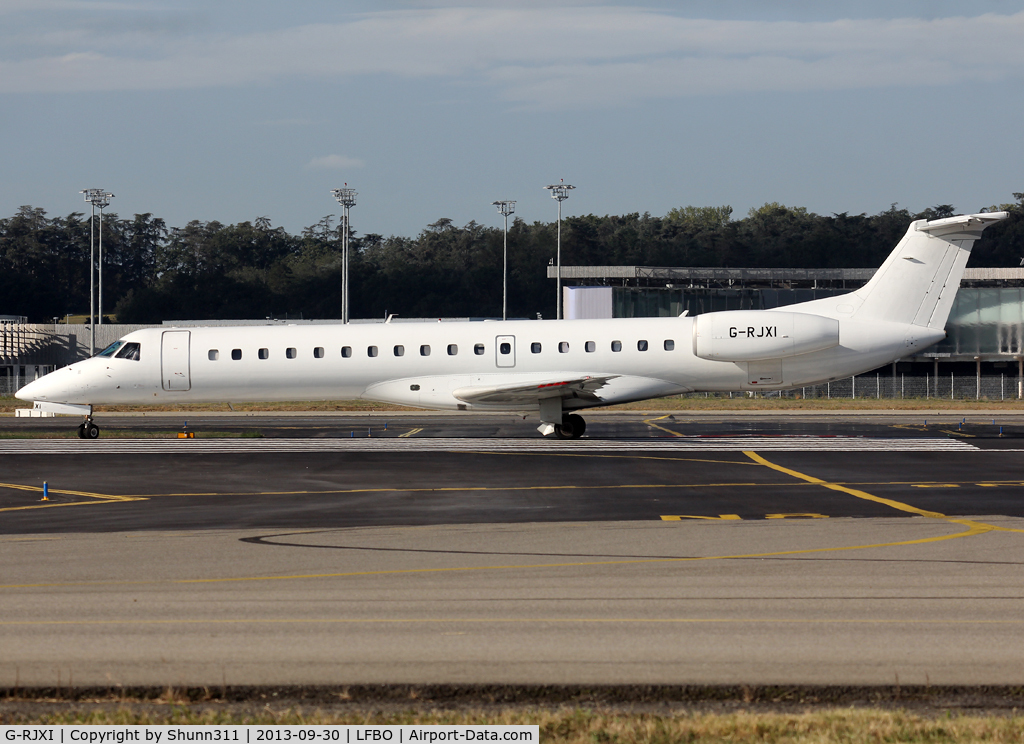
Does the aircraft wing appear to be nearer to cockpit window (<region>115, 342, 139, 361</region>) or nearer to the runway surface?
the runway surface

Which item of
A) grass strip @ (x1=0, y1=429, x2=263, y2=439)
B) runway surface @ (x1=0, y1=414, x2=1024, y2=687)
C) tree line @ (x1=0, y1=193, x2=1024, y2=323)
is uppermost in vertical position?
tree line @ (x1=0, y1=193, x2=1024, y2=323)

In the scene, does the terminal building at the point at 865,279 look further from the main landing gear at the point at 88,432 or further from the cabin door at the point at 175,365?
the main landing gear at the point at 88,432

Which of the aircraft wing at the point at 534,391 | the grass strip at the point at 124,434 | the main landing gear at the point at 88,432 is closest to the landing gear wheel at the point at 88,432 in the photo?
the main landing gear at the point at 88,432

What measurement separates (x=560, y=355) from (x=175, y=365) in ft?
37.7

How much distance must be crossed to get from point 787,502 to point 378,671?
1098 cm

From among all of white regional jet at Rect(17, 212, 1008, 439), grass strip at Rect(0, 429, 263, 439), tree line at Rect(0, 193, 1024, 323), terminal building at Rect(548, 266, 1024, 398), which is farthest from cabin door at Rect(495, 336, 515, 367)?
tree line at Rect(0, 193, 1024, 323)

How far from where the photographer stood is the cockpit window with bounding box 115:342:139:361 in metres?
30.7

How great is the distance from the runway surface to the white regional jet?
216 inches

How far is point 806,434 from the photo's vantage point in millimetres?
31969

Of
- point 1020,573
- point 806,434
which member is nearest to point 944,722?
point 1020,573

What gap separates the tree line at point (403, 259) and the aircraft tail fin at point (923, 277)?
89.2 meters

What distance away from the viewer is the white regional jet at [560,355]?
95.2ft

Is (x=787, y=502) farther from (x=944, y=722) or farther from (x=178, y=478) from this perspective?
(x=178, y=478)

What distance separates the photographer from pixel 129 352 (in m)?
30.8
